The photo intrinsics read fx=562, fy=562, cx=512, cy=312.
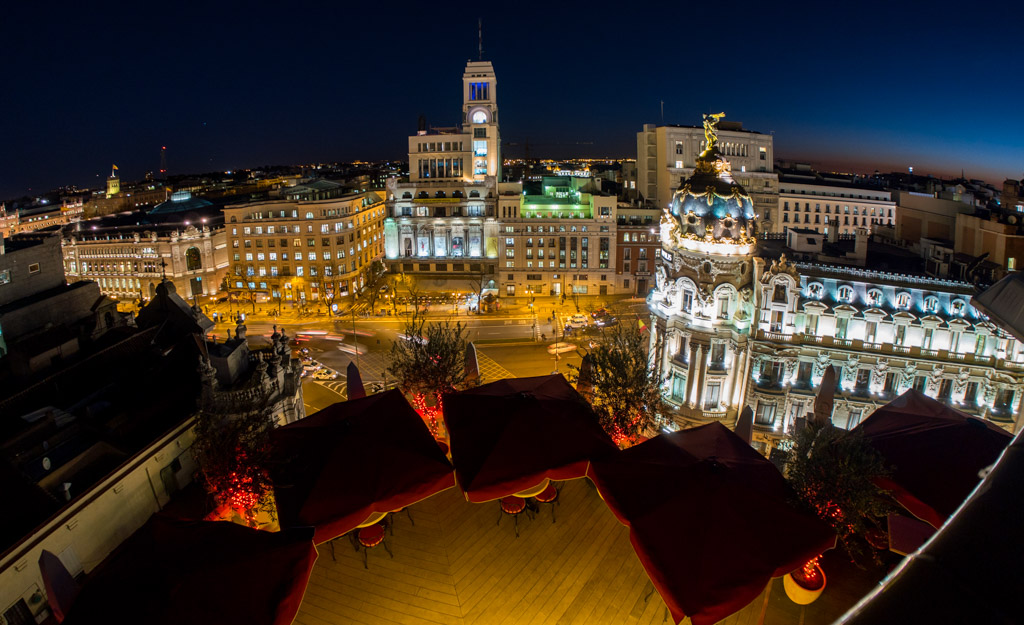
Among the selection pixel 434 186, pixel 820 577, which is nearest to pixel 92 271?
pixel 434 186

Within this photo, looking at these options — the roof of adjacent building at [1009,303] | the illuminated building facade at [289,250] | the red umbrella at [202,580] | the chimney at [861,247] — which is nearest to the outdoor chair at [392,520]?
the red umbrella at [202,580]

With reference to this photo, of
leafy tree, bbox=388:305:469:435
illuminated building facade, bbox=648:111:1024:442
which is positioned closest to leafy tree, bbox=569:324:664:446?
illuminated building facade, bbox=648:111:1024:442

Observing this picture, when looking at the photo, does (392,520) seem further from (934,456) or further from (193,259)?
(193,259)

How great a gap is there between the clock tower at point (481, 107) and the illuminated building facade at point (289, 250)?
89.1ft

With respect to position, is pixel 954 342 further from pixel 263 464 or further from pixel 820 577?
pixel 263 464

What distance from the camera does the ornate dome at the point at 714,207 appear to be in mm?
40281

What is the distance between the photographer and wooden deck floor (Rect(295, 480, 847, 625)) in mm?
18594

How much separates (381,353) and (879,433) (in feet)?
169

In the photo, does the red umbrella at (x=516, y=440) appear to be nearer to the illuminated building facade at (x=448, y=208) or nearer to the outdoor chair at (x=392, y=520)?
the outdoor chair at (x=392, y=520)

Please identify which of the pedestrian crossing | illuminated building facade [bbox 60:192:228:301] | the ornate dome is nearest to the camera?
the ornate dome

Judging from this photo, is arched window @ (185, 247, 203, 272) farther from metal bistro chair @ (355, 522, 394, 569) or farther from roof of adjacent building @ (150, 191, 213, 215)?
metal bistro chair @ (355, 522, 394, 569)

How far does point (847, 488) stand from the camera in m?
21.5

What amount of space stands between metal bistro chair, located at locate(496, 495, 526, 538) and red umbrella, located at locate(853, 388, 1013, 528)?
15.1 metres

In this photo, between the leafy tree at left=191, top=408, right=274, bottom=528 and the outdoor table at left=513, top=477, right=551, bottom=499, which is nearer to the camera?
the outdoor table at left=513, top=477, right=551, bottom=499
